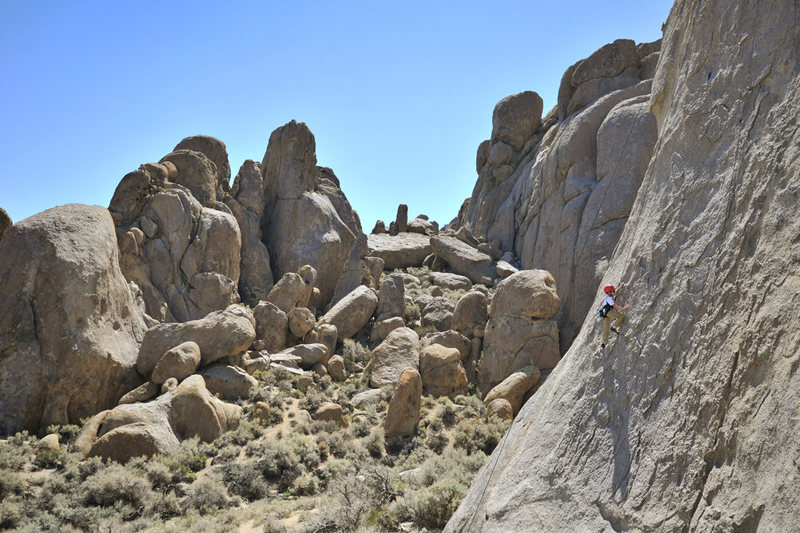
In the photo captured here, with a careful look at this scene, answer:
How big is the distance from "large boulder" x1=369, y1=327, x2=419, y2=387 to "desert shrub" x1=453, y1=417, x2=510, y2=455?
14.1ft

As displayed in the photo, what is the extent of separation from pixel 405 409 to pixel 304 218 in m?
15.1

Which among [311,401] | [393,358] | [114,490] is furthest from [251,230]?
[114,490]

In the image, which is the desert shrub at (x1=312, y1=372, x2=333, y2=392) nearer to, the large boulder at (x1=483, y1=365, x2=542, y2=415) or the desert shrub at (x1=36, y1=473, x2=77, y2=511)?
the large boulder at (x1=483, y1=365, x2=542, y2=415)

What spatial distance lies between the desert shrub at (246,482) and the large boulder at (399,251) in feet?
73.1

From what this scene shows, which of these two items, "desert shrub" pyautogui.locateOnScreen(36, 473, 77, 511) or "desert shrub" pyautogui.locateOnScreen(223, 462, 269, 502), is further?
"desert shrub" pyautogui.locateOnScreen(223, 462, 269, 502)

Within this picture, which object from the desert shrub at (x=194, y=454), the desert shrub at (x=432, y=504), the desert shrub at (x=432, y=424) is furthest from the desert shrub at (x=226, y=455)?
the desert shrub at (x=432, y=424)

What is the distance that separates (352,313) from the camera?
77.0 feet

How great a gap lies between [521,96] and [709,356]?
33074mm

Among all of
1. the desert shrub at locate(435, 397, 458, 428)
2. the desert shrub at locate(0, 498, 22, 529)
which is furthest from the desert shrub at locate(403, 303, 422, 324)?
the desert shrub at locate(0, 498, 22, 529)

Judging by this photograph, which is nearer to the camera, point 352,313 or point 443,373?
point 443,373

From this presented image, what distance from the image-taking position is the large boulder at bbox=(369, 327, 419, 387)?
63.4ft

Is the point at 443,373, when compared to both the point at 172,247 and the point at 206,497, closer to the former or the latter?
the point at 206,497

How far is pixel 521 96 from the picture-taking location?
35312 mm

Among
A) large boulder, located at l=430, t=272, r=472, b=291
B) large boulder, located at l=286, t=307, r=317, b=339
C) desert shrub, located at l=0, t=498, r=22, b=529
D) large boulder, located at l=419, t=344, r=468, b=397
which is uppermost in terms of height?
large boulder, located at l=430, t=272, r=472, b=291
